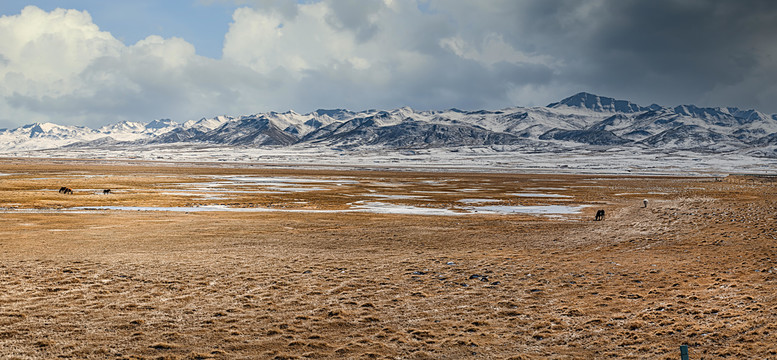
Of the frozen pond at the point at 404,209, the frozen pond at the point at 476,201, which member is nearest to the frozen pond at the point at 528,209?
the frozen pond at the point at 404,209

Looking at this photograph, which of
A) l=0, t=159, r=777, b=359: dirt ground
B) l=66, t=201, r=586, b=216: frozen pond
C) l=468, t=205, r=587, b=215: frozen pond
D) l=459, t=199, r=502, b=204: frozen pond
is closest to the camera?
l=0, t=159, r=777, b=359: dirt ground

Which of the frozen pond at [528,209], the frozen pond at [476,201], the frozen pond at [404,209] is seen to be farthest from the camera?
the frozen pond at [476,201]

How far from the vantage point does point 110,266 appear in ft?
64.7

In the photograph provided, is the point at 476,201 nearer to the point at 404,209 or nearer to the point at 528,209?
the point at 528,209

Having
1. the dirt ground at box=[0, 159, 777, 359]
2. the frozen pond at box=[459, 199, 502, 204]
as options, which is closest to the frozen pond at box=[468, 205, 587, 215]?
the frozen pond at box=[459, 199, 502, 204]

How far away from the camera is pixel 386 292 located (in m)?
16.3

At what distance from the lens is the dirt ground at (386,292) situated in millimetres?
11516

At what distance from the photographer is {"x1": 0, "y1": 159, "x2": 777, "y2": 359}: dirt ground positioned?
11516 mm

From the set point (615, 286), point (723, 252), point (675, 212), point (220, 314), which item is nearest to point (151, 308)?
point (220, 314)

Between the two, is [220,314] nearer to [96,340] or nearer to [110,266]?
[96,340]

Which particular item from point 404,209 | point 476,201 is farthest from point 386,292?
point 476,201

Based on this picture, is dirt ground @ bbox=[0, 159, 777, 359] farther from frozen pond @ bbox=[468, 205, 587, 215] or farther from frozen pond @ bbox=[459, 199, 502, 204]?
frozen pond @ bbox=[459, 199, 502, 204]

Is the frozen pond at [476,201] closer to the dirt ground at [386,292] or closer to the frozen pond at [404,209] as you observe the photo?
the frozen pond at [404,209]

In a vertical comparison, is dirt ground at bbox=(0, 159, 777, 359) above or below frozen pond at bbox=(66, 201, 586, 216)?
above
